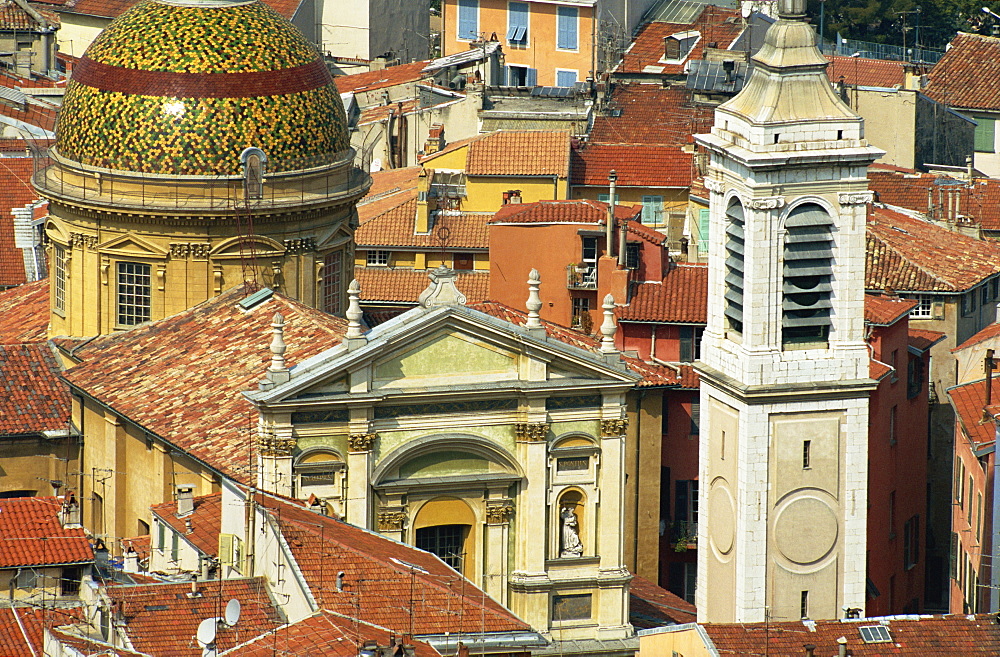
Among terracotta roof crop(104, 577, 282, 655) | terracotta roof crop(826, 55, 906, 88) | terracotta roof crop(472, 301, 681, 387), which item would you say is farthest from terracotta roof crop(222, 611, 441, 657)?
terracotta roof crop(826, 55, 906, 88)

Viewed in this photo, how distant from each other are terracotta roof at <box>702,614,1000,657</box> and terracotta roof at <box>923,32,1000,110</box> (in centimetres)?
6150

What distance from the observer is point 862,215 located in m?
53.4

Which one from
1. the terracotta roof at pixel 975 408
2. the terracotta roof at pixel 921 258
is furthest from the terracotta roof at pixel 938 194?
the terracotta roof at pixel 975 408

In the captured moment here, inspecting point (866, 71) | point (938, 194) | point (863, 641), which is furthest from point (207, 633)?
point (866, 71)

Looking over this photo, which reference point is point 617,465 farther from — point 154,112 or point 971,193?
point 971,193

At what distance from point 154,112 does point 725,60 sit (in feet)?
156

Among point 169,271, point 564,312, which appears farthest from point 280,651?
point 564,312

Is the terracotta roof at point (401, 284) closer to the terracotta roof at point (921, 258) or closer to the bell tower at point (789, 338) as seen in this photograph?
the terracotta roof at point (921, 258)

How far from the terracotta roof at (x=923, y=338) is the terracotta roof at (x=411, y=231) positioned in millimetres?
14286

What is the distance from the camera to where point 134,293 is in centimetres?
6806

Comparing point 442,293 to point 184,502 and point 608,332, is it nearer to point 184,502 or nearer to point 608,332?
point 608,332

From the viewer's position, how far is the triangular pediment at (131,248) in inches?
2655

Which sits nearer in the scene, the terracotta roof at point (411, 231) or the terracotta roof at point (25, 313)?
the terracotta roof at point (25, 313)

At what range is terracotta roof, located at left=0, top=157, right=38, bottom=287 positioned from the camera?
291 ft
